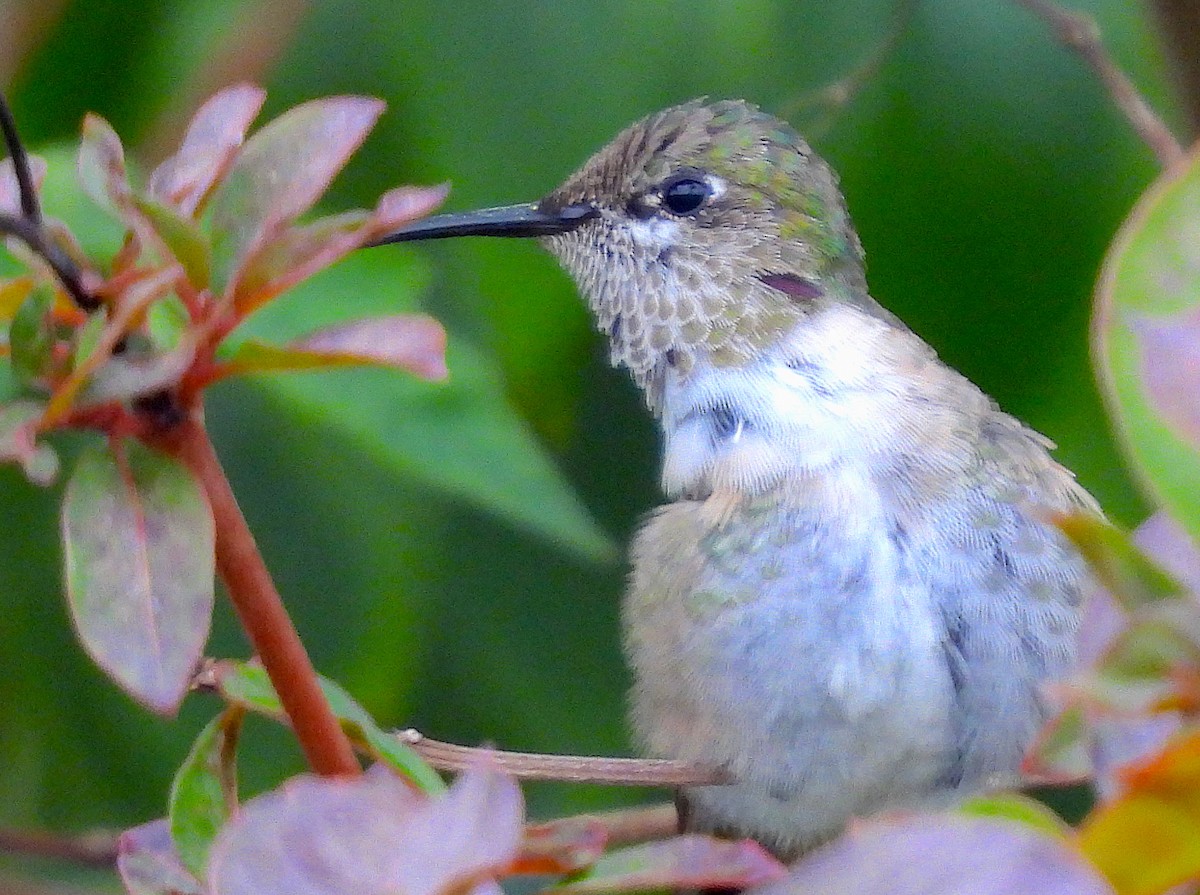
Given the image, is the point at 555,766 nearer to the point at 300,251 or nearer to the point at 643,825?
the point at 300,251

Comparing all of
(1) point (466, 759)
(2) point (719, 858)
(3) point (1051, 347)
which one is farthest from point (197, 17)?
(2) point (719, 858)

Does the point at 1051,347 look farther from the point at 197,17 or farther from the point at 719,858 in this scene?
the point at 719,858

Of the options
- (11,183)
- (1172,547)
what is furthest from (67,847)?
(1172,547)

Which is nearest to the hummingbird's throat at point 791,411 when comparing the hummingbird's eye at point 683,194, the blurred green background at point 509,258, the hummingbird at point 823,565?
the hummingbird at point 823,565

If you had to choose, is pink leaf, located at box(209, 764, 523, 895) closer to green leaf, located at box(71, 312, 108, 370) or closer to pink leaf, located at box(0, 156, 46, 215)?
green leaf, located at box(71, 312, 108, 370)

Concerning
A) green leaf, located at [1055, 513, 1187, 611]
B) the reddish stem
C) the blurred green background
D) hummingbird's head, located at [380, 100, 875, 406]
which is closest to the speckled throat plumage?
hummingbird's head, located at [380, 100, 875, 406]

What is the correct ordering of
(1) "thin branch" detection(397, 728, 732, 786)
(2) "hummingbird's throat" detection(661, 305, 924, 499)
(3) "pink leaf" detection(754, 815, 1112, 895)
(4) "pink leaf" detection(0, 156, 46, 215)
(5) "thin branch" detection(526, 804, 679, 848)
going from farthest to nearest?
(5) "thin branch" detection(526, 804, 679, 848)
(2) "hummingbird's throat" detection(661, 305, 924, 499)
(1) "thin branch" detection(397, 728, 732, 786)
(4) "pink leaf" detection(0, 156, 46, 215)
(3) "pink leaf" detection(754, 815, 1112, 895)
